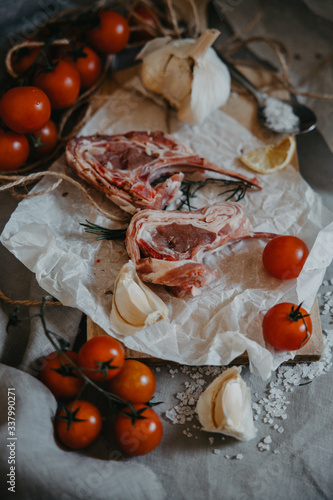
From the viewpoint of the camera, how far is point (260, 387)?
1.79 metres

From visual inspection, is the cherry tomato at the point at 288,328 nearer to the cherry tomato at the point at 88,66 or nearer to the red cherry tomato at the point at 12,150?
the red cherry tomato at the point at 12,150

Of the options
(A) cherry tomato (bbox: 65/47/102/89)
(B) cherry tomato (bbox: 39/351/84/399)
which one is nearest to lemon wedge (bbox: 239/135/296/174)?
(A) cherry tomato (bbox: 65/47/102/89)

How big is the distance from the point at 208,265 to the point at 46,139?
97cm

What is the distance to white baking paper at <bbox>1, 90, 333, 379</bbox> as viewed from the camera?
1757 mm

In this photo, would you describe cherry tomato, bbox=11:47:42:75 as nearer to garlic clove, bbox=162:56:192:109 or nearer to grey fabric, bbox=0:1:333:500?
garlic clove, bbox=162:56:192:109

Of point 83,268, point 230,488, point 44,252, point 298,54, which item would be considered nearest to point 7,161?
point 44,252

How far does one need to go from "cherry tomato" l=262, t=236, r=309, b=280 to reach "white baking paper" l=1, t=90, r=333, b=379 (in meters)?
0.03

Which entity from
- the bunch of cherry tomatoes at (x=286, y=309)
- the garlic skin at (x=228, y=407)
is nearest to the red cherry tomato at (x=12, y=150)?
the bunch of cherry tomatoes at (x=286, y=309)

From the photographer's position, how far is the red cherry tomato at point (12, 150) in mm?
2057

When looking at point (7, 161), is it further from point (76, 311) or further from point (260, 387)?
point (260, 387)

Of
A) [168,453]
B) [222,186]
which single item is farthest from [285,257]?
[168,453]

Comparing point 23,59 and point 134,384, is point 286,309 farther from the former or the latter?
point 23,59

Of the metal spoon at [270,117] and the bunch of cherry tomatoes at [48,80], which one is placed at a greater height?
the bunch of cherry tomatoes at [48,80]

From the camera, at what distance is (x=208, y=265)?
2.00 meters
